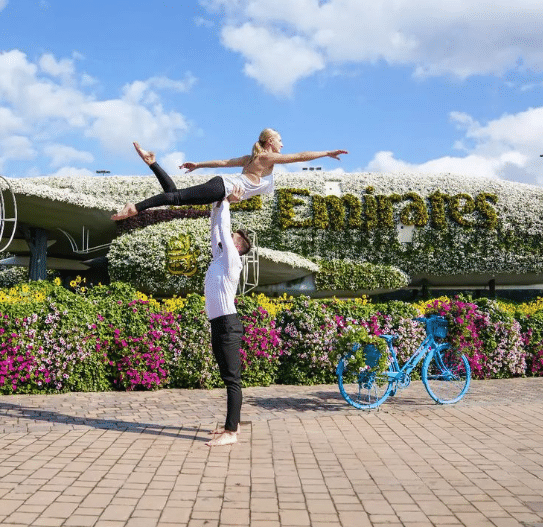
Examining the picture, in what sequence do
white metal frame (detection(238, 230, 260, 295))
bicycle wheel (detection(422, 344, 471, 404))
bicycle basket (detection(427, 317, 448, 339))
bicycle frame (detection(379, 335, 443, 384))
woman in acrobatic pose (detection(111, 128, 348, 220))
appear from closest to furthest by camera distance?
woman in acrobatic pose (detection(111, 128, 348, 220)), bicycle frame (detection(379, 335, 443, 384)), bicycle basket (detection(427, 317, 448, 339)), bicycle wheel (detection(422, 344, 471, 404)), white metal frame (detection(238, 230, 260, 295))

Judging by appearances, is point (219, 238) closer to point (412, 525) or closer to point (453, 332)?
point (412, 525)

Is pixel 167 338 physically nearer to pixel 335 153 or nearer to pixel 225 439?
pixel 225 439

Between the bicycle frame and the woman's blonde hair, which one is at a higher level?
the woman's blonde hair

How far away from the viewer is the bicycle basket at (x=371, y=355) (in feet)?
23.2

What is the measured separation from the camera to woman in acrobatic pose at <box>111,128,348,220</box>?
525 centimetres

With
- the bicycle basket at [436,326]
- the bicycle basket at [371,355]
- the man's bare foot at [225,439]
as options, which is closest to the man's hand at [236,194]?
the man's bare foot at [225,439]

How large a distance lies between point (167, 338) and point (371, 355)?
290 cm

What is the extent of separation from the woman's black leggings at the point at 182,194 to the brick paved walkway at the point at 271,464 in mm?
2115

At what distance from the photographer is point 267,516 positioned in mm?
3725

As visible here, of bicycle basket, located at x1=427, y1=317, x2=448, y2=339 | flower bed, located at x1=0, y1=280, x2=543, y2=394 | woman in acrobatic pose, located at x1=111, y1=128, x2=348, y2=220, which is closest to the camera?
woman in acrobatic pose, located at x1=111, y1=128, x2=348, y2=220

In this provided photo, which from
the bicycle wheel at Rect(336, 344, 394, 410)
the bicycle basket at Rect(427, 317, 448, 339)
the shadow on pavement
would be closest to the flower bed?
the bicycle wheel at Rect(336, 344, 394, 410)

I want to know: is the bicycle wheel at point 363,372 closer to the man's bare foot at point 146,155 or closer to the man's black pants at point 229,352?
the man's black pants at point 229,352

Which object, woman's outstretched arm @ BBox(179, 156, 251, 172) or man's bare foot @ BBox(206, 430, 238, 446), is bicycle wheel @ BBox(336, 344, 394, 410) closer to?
man's bare foot @ BBox(206, 430, 238, 446)

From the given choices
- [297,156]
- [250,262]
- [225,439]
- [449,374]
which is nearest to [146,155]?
[297,156]
